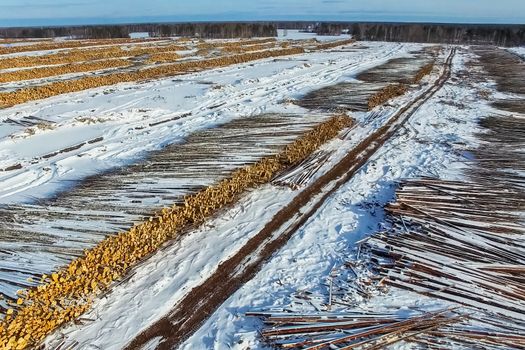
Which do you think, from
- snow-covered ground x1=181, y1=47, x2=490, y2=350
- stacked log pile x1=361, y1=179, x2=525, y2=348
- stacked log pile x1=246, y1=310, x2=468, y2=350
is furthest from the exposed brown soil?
stacked log pile x1=246, y1=310, x2=468, y2=350

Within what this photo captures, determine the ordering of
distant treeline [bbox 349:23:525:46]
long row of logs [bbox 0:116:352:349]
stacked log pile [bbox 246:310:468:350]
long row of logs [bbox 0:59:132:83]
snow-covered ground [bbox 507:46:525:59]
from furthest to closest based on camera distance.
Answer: distant treeline [bbox 349:23:525:46]
snow-covered ground [bbox 507:46:525:59]
long row of logs [bbox 0:59:132:83]
stacked log pile [bbox 246:310:468:350]
long row of logs [bbox 0:116:352:349]

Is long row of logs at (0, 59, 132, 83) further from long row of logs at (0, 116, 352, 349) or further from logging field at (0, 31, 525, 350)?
long row of logs at (0, 116, 352, 349)

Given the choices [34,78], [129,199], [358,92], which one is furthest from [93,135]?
[34,78]

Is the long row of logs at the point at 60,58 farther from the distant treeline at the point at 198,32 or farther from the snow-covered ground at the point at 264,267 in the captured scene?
the distant treeline at the point at 198,32

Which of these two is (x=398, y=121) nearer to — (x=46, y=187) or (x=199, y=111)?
(x=199, y=111)

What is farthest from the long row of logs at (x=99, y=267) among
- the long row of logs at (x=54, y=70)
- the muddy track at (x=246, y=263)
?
the long row of logs at (x=54, y=70)

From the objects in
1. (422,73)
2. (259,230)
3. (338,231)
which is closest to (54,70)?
(259,230)

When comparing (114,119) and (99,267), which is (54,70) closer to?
(114,119)
